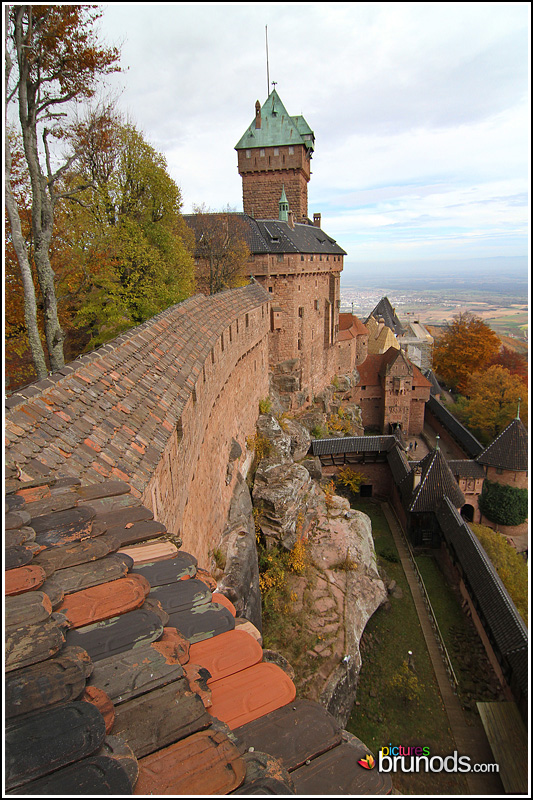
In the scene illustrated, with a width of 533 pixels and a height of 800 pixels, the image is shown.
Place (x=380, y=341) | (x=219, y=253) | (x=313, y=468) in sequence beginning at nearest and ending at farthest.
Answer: (x=313, y=468)
(x=219, y=253)
(x=380, y=341)

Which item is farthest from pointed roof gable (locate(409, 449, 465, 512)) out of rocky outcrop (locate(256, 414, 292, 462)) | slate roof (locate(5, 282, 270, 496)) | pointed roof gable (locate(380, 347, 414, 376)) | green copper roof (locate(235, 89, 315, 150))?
green copper roof (locate(235, 89, 315, 150))

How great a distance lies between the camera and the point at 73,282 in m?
13.2

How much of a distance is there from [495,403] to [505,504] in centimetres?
1132

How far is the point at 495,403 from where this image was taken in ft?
106

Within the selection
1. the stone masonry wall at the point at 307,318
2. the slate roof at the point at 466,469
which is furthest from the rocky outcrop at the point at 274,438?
the slate roof at the point at 466,469

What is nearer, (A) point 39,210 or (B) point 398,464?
(A) point 39,210

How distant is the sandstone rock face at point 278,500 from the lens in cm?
1334

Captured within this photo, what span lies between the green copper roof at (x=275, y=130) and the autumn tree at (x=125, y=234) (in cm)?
1296

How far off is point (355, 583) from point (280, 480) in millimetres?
4435

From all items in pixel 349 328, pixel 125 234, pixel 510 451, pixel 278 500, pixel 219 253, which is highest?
pixel 219 253

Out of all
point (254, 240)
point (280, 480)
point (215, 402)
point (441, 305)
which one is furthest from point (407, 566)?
point (441, 305)

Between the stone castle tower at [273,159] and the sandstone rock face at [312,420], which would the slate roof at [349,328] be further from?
the stone castle tower at [273,159]

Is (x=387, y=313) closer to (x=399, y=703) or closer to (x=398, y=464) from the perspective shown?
(x=398, y=464)

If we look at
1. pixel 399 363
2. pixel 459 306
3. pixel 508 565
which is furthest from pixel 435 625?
pixel 459 306
